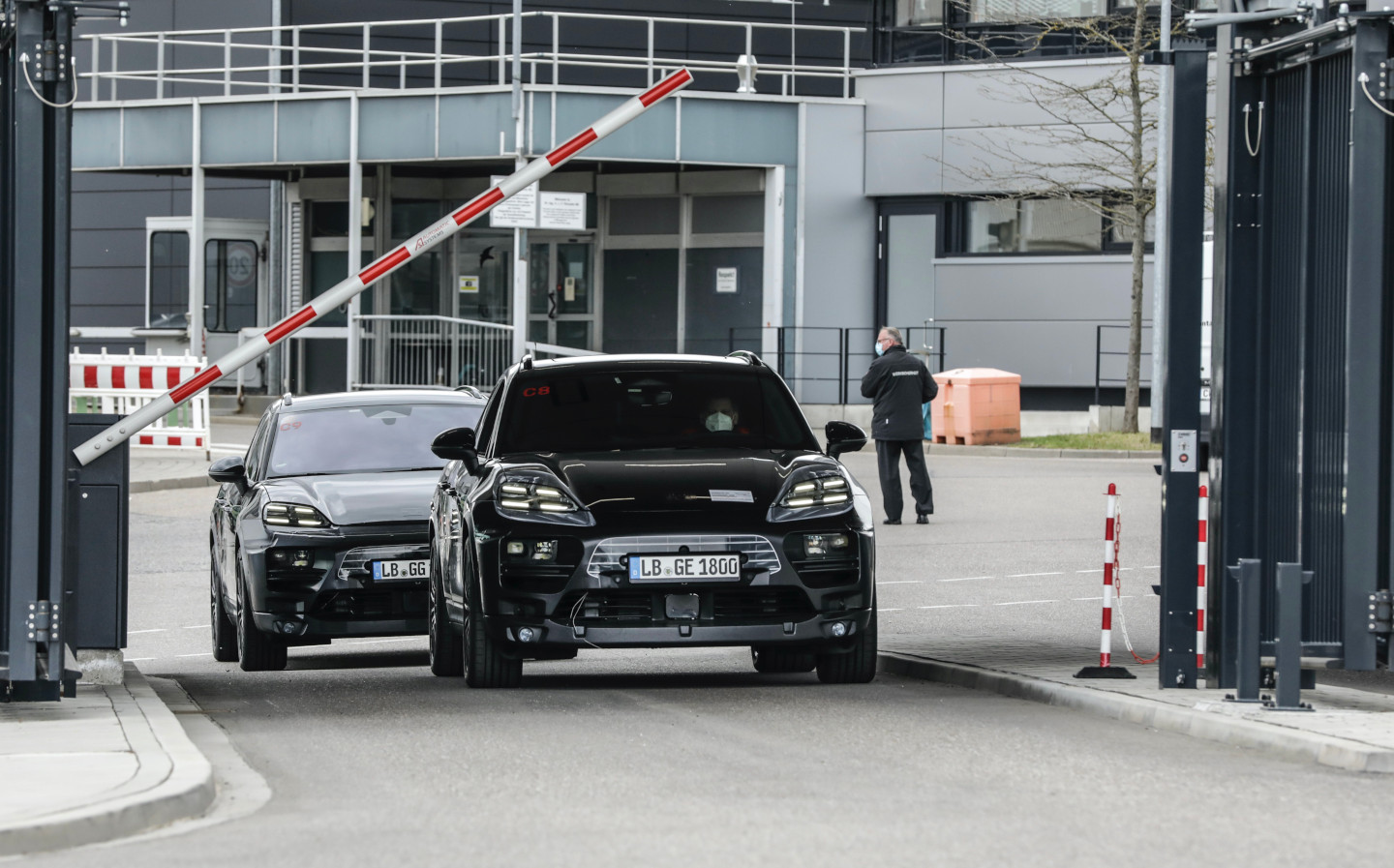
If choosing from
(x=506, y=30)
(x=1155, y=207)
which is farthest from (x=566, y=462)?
(x=506, y=30)

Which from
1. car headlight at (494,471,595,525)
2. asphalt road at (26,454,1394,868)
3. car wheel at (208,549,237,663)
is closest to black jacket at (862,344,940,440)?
asphalt road at (26,454,1394,868)

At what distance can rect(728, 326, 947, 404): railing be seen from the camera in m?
37.6

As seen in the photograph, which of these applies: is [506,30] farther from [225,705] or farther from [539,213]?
[225,705]

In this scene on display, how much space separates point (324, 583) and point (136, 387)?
19165mm

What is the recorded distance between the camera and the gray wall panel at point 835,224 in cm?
3759

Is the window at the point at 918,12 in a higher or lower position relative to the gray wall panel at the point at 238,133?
higher

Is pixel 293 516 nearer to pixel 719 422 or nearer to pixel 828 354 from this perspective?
pixel 719 422

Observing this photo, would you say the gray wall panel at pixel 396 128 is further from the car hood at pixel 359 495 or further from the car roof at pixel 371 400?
the car hood at pixel 359 495

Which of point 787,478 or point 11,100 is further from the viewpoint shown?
point 787,478

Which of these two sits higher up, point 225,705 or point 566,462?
point 566,462

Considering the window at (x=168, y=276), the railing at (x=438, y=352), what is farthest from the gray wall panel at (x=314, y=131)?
the window at (x=168, y=276)

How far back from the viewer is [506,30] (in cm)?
4334

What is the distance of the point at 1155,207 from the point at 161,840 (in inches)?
1128

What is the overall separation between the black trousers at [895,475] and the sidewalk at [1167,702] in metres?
8.97
